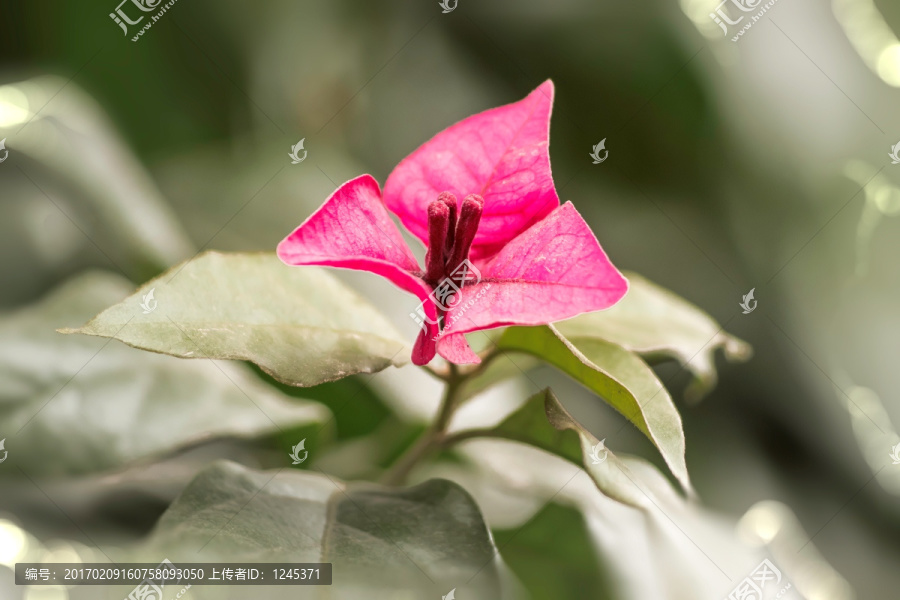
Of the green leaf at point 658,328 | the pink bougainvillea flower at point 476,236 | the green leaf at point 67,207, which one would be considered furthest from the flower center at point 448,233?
the green leaf at point 67,207

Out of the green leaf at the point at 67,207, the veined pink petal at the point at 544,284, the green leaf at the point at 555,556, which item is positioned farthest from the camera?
the green leaf at the point at 67,207

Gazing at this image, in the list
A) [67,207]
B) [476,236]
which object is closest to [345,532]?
[476,236]

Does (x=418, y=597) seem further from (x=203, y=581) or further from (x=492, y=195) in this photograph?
(x=492, y=195)

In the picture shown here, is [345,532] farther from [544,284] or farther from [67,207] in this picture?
[67,207]

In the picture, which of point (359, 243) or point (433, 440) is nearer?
point (359, 243)

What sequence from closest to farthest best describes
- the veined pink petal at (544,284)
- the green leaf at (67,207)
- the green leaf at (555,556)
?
the veined pink petal at (544,284)
the green leaf at (555,556)
the green leaf at (67,207)

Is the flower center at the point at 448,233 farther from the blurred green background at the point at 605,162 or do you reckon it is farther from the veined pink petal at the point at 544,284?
the blurred green background at the point at 605,162
